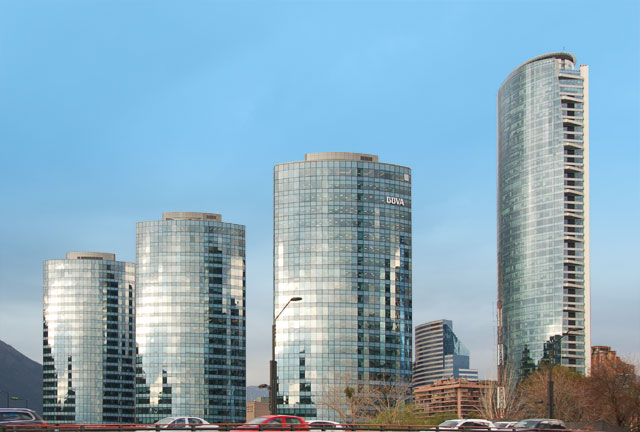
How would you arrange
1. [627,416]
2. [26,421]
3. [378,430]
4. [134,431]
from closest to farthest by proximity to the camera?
[134,431] < [26,421] < [378,430] < [627,416]

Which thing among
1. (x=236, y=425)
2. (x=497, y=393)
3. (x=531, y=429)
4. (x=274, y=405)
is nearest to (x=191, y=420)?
(x=274, y=405)

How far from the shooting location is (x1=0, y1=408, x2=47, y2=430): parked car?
57375mm

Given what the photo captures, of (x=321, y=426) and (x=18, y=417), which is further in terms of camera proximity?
(x=321, y=426)

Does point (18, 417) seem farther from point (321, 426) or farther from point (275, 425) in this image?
point (321, 426)

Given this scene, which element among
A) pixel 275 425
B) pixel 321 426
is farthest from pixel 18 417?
pixel 321 426

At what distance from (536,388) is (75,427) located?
113347mm

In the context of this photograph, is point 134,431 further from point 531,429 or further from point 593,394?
point 593,394

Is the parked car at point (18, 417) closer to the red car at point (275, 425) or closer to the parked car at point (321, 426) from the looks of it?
the red car at point (275, 425)

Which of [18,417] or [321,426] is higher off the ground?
[18,417]

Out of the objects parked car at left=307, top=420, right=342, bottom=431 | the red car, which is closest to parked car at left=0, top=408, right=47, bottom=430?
the red car

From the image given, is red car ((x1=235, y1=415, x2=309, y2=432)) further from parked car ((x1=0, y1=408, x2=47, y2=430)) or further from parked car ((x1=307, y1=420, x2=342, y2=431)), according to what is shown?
parked car ((x1=0, y1=408, x2=47, y2=430))

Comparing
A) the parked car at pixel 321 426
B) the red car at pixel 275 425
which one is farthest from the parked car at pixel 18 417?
the parked car at pixel 321 426

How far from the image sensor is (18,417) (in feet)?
195

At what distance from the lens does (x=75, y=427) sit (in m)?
55.8
